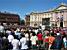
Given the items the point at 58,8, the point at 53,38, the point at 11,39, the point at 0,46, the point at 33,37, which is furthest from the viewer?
the point at 58,8

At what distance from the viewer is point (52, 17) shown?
344ft

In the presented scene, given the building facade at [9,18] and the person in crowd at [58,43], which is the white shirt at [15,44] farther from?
the building facade at [9,18]

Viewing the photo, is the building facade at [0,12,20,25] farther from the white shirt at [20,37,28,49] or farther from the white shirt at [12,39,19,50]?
the white shirt at [12,39,19,50]

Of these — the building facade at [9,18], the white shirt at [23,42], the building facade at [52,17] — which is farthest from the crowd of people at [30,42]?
the building facade at [9,18]

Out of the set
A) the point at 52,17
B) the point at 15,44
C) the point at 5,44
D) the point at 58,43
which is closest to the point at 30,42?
the point at 58,43

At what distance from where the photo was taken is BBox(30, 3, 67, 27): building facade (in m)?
99.0

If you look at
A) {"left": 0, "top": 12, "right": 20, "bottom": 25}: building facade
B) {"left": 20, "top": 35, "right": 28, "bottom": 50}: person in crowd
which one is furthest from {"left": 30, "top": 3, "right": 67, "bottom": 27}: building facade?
{"left": 20, "top": 35, "right": 28, "bottom": 50}: person in crowd

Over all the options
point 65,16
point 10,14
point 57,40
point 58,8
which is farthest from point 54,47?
point 10,14

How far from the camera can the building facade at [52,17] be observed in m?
99.0

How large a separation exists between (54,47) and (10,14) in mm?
102036

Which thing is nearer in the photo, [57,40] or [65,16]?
[57,40]

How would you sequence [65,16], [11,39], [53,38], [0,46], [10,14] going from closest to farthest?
1. [0,46]
2. [11,39]
3. [53,38]
4. [65,16]
5. [10,14]

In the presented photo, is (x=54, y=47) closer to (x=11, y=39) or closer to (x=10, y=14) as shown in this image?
(x=11, y=39)

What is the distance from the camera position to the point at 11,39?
1448cm
